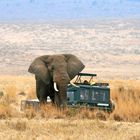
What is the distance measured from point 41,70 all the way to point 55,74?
0.77 metres

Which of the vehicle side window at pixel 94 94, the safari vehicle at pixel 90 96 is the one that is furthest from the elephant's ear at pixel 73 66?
the vehicle side window at pixel 94 94

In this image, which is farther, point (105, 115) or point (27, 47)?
point (27, 47)

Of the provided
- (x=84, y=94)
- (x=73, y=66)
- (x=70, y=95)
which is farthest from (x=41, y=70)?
(x=84, y=94)

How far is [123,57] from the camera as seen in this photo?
81.9 meters

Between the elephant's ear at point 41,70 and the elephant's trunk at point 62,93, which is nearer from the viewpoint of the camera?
the elephant's trunk at point 62,93

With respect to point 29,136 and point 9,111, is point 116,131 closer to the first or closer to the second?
point 29,136

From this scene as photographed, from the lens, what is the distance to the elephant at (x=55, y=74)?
16672 mm

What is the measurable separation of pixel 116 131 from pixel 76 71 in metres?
5.04

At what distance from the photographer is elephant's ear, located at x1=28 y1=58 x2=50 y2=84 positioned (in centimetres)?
1741

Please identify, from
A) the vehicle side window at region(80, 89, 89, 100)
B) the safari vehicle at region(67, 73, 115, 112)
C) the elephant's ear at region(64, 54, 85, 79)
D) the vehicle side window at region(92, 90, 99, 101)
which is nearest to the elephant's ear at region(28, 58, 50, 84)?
the elephant's ear at region(64, 54, 85, 79)

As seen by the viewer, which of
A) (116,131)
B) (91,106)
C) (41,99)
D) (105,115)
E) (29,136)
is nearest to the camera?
(29,136)

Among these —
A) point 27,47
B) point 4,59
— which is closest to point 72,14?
point 27,47

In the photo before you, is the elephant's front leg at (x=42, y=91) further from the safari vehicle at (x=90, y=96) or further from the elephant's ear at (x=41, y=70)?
the safari vehicle at (x=90, y=96)

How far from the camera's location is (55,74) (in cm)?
1694
